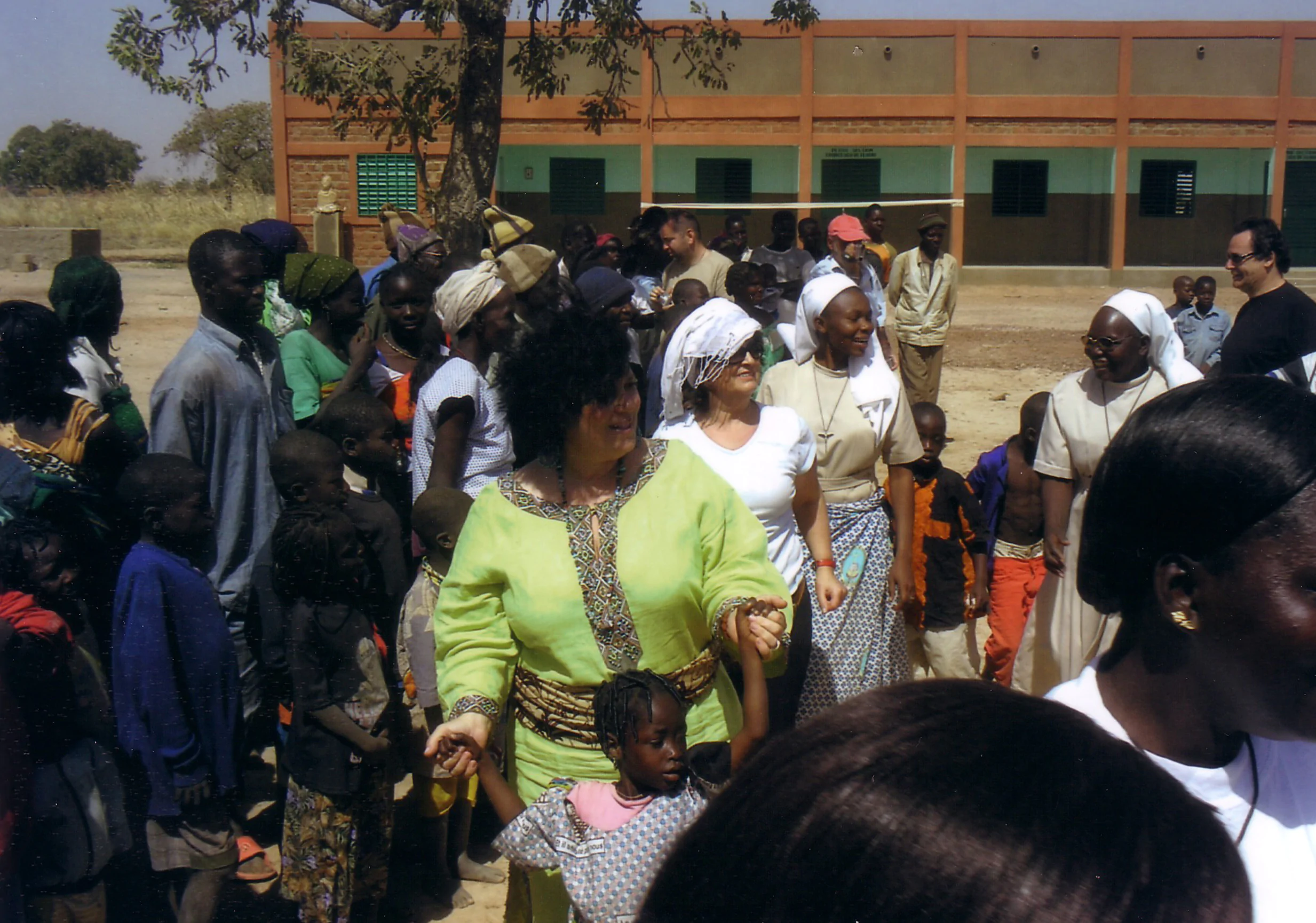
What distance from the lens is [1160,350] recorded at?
13.7 feet

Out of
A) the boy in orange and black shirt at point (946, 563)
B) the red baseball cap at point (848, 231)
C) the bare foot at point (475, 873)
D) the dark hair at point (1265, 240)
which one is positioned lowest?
the bare foot at point (475, 873)

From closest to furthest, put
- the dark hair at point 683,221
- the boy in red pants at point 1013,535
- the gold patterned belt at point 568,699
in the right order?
the gold patterned belt at point 568,699
the boy in red pants at point 1013,535
the dark hair at point 683,221

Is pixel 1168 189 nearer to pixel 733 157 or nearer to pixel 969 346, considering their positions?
pixel 733 157

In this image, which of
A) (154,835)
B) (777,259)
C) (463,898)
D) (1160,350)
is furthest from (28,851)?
(777,259)

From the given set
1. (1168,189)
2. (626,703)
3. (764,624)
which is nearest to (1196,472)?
(764,624)

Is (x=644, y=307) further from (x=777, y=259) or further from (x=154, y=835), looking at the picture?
(x=154, y=835)

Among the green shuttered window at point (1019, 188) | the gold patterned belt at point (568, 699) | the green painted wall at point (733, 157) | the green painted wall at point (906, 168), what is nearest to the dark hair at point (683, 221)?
the gold patterned belt at point (568, 699)

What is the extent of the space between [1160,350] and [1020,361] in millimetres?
11385

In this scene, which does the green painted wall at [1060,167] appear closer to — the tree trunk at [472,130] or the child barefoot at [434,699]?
the tree trunk at [472,130]

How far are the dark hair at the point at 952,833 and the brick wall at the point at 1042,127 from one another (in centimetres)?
2419

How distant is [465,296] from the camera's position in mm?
4414

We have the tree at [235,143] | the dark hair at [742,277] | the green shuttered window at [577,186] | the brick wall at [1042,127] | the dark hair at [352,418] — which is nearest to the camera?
the dark hair at [352,418]

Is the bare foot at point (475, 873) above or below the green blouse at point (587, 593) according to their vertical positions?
below

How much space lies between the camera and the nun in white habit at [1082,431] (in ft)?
13.3
